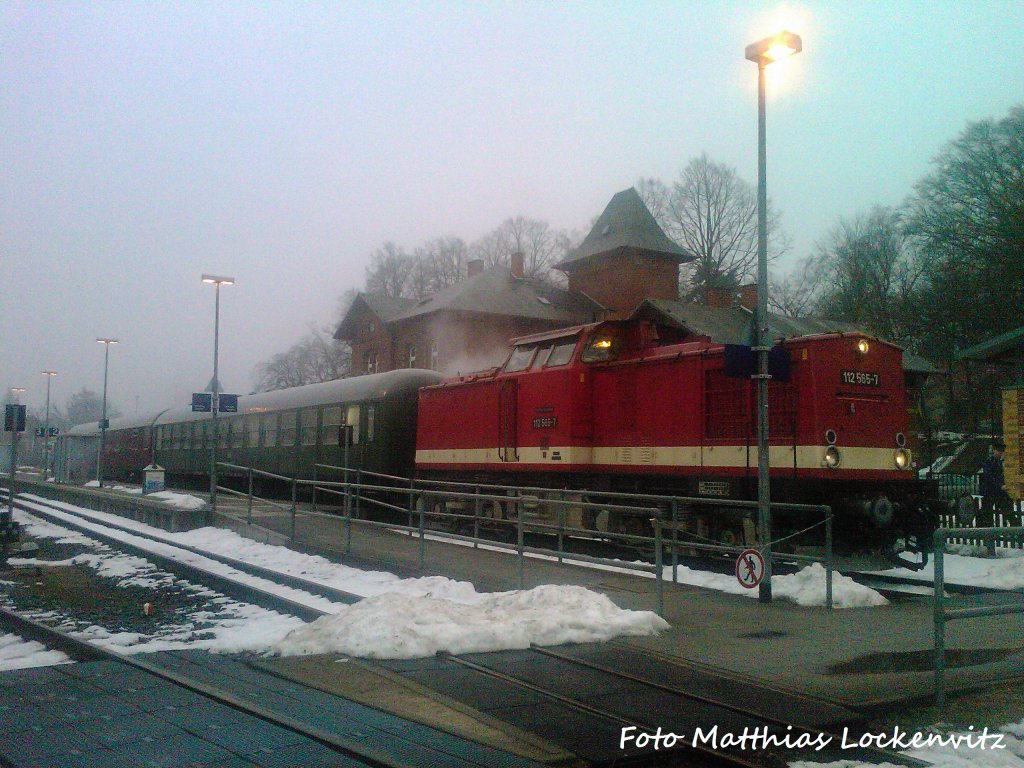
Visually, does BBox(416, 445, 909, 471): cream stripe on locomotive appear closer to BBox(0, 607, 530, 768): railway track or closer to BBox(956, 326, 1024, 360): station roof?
BBox(956, 326, 1024, 360): station roof

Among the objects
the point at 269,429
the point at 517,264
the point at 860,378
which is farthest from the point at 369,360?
the point at 860,378

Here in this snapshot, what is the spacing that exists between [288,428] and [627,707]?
19.9 meters

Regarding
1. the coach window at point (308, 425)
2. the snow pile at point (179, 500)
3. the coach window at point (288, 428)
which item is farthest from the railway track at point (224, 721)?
the coach window at point (288, 428)

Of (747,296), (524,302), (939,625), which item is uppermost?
(747,296)

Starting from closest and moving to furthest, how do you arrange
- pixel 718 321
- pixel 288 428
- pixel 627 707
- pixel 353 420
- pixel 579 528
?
1. pixel 627 707
2. pixel 579 528
3. pixel 353 420
4. pixel 288 428
5. pixel 718 321

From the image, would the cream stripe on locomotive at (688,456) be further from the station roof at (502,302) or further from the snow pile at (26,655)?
the station roof at (502,302)

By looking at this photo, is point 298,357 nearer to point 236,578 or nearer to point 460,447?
point 460,447

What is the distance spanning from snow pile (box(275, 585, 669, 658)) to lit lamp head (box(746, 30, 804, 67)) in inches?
244

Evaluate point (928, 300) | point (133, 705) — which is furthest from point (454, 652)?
point (928, 300)

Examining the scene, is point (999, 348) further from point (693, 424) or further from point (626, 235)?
point (626, 235)

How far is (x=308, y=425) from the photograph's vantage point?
2344 centimetres

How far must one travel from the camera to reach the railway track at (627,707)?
497cm

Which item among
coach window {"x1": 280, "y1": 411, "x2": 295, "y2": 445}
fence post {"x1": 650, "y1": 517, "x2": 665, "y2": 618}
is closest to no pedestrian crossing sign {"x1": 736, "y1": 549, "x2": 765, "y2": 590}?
fence post {"x1": 650, "y1": 517, "x2": 665, "y2": 618}

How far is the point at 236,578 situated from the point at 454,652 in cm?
562
